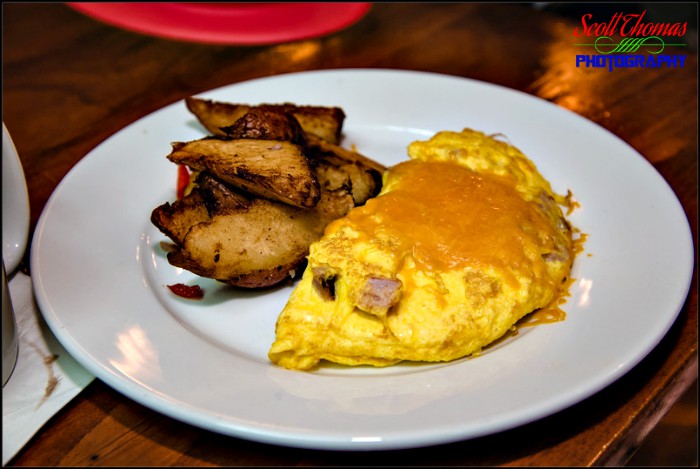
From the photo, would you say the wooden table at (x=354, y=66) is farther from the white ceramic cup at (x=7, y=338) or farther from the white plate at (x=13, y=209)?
the white plate at (x=13, y=209)

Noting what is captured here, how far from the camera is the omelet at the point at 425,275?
5.49 feet

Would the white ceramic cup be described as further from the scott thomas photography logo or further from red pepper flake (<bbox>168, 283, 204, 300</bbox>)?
the scott thomas photography logo

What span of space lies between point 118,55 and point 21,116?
696 millimetres

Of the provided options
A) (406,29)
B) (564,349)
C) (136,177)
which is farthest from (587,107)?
(136,177)

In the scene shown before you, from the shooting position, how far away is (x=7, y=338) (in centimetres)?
152

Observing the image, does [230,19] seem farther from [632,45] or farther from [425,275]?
[425,275]

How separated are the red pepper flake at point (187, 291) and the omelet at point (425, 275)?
313 millimetres

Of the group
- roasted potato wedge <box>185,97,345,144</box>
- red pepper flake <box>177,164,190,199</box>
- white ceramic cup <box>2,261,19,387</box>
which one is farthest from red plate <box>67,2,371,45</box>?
white ceramic cup <box>2,261,19,387</box>

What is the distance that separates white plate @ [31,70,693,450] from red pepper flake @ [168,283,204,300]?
25mm

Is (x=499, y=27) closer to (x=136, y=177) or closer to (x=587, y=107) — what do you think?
(x=587, y=107)

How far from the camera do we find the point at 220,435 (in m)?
1.47

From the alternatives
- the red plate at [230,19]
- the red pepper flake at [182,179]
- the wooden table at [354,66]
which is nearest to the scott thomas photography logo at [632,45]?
the wooden table at [354,66]

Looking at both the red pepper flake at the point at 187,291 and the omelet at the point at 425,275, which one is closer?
the omelet at the point at 425,275

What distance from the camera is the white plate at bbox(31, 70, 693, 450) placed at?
1.41 metres
